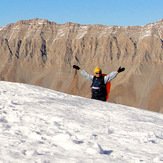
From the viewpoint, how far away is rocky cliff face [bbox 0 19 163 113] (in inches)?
4806

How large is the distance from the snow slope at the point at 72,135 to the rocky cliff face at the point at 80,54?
106626mm

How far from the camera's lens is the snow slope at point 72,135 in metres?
3.63

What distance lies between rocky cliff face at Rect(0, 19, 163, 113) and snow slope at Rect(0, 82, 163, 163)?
10663cm

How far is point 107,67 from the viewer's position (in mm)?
133375

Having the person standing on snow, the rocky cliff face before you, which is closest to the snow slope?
the person standing on snow

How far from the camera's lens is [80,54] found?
14150cm

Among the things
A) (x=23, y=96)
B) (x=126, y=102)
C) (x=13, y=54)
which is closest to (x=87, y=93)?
(x=126, y=102)

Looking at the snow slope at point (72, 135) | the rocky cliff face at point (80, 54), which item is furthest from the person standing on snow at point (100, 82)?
the rocky cliff face at point (80, 54)

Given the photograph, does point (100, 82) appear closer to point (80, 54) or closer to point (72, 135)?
point (72, 135)

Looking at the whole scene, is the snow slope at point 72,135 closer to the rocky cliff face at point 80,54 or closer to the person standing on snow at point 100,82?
the person standing on snow at point 100,82

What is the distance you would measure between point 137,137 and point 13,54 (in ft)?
479

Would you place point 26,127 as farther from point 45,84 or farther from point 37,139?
point 45,84

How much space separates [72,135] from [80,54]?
138 meters

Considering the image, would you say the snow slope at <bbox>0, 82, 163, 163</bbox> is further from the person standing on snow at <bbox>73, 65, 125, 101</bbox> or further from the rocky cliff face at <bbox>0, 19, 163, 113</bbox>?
the rocky cliff face at <bbox>0, 19, 163, 113</bbox>
